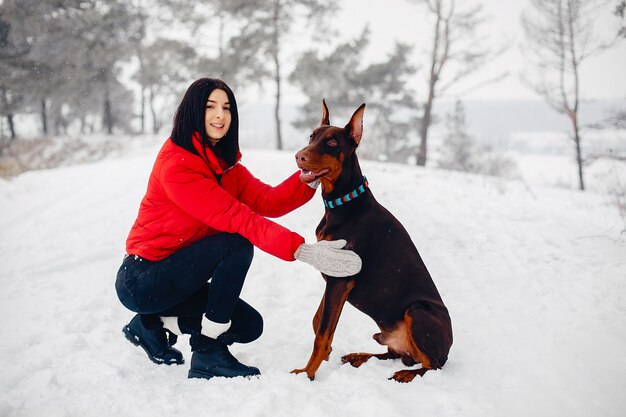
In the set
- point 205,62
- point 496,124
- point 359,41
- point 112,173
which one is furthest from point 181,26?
point 496,124

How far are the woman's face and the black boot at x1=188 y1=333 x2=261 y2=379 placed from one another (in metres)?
1.21

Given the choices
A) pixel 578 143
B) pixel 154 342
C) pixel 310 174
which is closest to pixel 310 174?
pixel 310 174

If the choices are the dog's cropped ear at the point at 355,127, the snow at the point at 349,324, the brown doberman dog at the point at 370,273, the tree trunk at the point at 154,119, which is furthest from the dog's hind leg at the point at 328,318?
the tree trunk at the point at 154,119

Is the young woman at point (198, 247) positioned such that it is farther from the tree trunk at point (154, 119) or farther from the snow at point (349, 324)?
the tree trunk at point (154, 119)

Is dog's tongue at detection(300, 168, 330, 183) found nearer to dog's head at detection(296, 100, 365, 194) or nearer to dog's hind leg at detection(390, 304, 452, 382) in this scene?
dog's head at detection(296, 100, 365, 194)

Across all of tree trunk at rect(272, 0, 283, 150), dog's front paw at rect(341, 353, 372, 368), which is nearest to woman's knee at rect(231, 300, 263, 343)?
dog's front paw at rect(341, 353, 372, 368)

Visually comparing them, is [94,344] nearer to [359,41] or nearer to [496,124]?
[359,41]

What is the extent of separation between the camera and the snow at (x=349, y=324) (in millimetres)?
2041

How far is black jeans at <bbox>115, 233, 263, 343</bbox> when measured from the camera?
2.29 metres

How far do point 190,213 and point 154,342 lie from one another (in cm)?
91

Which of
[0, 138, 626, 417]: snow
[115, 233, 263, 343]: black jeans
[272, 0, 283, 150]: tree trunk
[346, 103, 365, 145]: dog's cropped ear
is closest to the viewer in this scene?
[0, 138, 626, 417]: snow

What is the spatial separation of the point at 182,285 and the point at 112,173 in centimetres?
596

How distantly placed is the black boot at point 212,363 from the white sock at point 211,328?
4cm

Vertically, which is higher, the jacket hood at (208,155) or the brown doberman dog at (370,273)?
the jacket hood at (208,155)
